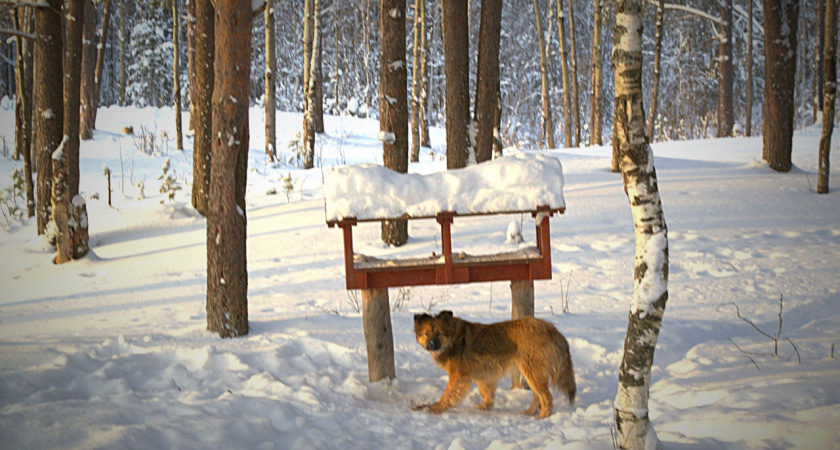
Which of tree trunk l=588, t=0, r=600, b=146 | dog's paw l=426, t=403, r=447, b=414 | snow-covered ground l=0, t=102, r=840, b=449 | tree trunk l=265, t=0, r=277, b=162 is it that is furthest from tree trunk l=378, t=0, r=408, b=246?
tree trunk l=588, t=0, r=600, b=146

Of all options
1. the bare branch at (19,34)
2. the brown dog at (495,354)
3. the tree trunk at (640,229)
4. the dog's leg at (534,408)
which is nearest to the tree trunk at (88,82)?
the bare branch at (19,34)

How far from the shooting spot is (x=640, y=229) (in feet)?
12.2

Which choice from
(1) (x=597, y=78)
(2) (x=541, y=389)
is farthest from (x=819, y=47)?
(2) (x=541, y=389)

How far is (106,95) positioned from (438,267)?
47.0 m

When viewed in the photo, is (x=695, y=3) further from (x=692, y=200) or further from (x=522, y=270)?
(x=522, y=270)

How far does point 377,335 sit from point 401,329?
149cm

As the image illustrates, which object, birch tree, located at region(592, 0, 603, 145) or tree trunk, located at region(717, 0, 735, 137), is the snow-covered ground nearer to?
birch tree, located at region(592, 0, 603, 145)

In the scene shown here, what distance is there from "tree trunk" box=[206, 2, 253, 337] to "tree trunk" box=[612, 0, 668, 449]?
4.21 metres

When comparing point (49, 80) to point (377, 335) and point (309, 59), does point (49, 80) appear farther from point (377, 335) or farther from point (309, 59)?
point (309, 59)

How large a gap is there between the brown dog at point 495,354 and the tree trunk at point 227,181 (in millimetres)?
2383

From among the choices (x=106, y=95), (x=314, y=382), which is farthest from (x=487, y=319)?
(x=106, y=95)

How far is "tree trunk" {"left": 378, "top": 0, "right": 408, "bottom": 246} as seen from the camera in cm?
1004

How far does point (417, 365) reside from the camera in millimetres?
6277

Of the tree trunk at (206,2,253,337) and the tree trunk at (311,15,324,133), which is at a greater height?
the tree trunk at (311,15,324,133)
